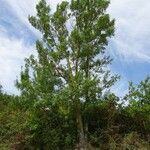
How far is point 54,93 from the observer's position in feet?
89.5

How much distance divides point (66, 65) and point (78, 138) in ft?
15.5

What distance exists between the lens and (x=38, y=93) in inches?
1069

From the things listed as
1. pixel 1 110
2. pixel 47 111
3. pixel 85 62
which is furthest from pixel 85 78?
pixel 1 110

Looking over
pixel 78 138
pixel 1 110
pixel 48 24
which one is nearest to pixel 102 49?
pixel 48 24

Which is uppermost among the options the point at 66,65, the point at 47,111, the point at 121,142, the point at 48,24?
the point at 48,24

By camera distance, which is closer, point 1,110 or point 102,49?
point 102,49

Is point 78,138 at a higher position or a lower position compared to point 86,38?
lower

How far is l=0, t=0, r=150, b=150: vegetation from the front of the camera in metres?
27.4

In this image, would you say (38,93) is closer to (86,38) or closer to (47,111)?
(47,111)

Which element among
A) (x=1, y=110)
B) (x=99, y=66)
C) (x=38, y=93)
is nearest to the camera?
(x=38, y=93)

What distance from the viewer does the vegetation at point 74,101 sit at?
27406 mm

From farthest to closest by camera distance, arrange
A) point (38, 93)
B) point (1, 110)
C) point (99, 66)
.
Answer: point (1, 110) < point (99, 66) < point (38, 93)

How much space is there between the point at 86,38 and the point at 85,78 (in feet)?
8.43

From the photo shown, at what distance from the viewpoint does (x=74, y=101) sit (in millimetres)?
27391
